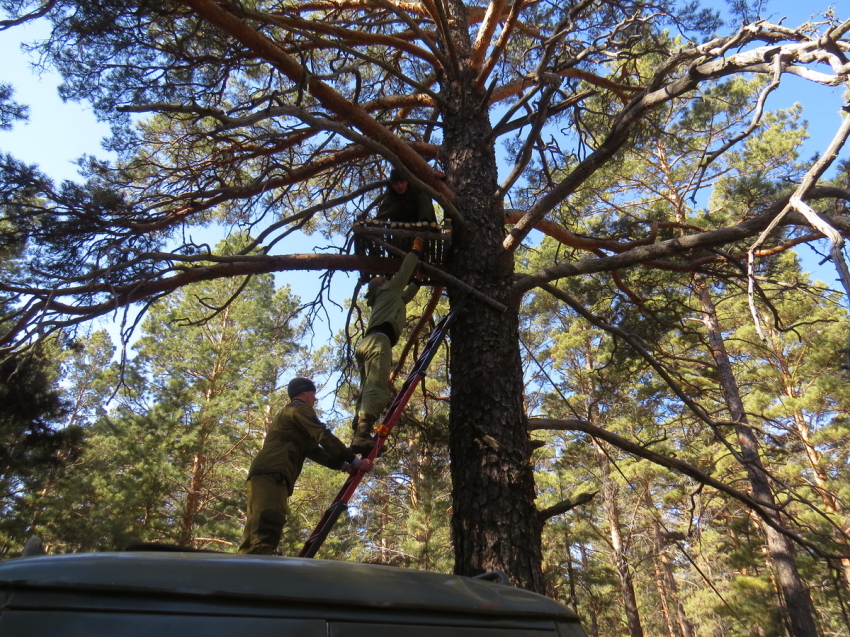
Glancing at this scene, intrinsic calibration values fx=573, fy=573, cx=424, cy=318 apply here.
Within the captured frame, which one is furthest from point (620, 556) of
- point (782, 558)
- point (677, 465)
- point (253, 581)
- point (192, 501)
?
point (253, 581)

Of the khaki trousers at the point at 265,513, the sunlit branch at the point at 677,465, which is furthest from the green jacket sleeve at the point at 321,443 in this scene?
the sunlit branch at the point at 677,465

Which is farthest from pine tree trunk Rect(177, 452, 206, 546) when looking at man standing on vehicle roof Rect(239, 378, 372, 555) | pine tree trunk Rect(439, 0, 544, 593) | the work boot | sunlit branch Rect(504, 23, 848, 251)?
sunlit branch Rect(504, 23, 848, 251)

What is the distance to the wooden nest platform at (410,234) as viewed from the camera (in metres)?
4.06

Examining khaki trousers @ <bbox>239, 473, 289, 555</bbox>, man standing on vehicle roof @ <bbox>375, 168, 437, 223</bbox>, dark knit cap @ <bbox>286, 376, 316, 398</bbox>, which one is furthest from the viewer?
man standing on vehicle roof @ <bbox>375, 168, 437, 223</bbox>

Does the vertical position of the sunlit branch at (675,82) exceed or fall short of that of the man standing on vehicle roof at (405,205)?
it falls short

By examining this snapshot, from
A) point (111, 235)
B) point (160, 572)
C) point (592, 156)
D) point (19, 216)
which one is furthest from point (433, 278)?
point (160, 572)

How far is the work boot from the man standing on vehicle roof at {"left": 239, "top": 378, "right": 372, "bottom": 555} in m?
0.07

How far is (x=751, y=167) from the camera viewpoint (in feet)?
44.2

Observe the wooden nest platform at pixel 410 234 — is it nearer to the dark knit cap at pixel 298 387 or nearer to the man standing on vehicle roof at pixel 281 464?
the dark knit cap at pixel 298 387

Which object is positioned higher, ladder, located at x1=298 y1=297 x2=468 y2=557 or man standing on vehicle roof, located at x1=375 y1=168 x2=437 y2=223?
man standing on vehicle roof, located at x1=375 y1=168 x2=437 y2=223

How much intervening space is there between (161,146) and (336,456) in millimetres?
4026

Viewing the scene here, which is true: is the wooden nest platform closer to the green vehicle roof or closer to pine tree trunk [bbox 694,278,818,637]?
the green vehicle roof

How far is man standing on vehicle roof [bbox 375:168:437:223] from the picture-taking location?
16.5ft

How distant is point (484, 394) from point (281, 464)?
4.52ft
